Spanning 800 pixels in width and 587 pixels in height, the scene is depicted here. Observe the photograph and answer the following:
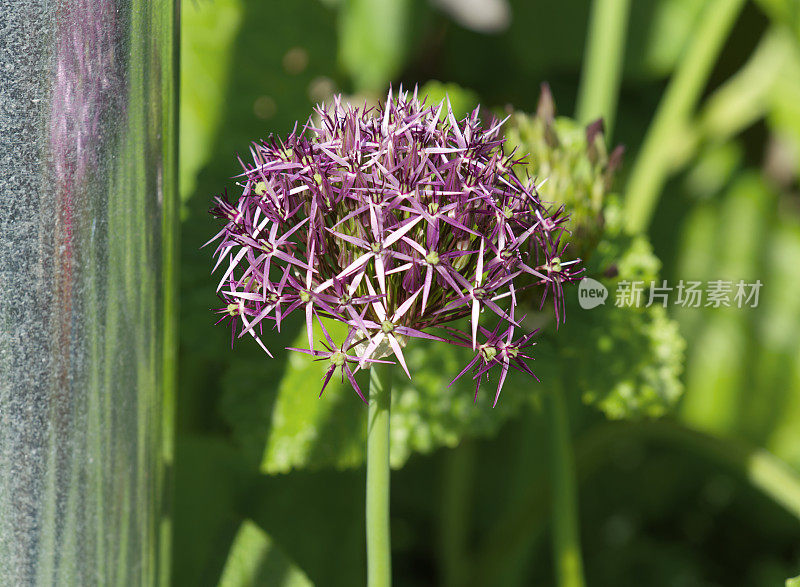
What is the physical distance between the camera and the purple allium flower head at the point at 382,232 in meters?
0.17

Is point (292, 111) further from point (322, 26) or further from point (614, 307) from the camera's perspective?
point (614, 307)

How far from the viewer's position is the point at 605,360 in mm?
311

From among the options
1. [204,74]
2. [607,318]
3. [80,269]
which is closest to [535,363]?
[607,318]

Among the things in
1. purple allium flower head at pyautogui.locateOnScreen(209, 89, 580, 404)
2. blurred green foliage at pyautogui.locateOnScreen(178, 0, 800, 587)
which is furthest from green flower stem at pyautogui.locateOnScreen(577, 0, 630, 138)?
purple allium flower head at pyautogui.locateOnScreen(209, 89, 580, 404)

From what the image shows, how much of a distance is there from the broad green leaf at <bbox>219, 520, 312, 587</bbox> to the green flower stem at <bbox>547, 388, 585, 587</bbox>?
0.34ft

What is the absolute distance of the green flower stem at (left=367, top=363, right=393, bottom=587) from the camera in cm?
19

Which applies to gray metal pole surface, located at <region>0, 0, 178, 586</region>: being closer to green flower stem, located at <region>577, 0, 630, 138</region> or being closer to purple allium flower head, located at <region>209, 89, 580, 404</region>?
purple allium flower head, located at <region>209, 89, 580, 404</region>

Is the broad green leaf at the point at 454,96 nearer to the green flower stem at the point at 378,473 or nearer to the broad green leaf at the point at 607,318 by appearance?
the broad green leaf at the point at 607,318

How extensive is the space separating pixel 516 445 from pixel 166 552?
1.05ft

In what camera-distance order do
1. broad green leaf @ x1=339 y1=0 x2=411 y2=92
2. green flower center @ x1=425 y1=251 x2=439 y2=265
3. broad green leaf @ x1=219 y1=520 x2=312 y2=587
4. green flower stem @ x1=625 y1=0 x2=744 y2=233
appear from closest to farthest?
1. green flower center @ x1=425 y1=251 x2=439 y2=265
2. broad green leaf @ x1=219 y1=520 x2=312 y2=587
3. green flower stem @ x1=625 y1=0 x2=744 y2=233
4. broad green leaf @ x1=339 y1=0 x2=411 y2=92

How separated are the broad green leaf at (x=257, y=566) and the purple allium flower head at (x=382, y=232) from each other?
0.41 ft

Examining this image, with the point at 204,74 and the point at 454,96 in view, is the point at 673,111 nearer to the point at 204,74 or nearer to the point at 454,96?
the point at 454,96

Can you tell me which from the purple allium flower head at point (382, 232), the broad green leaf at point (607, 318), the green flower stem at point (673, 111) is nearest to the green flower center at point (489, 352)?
the purple allium flower head at point (382, 232)

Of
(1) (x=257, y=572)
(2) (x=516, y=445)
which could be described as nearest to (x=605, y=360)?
(1) (x=257, y=572)
